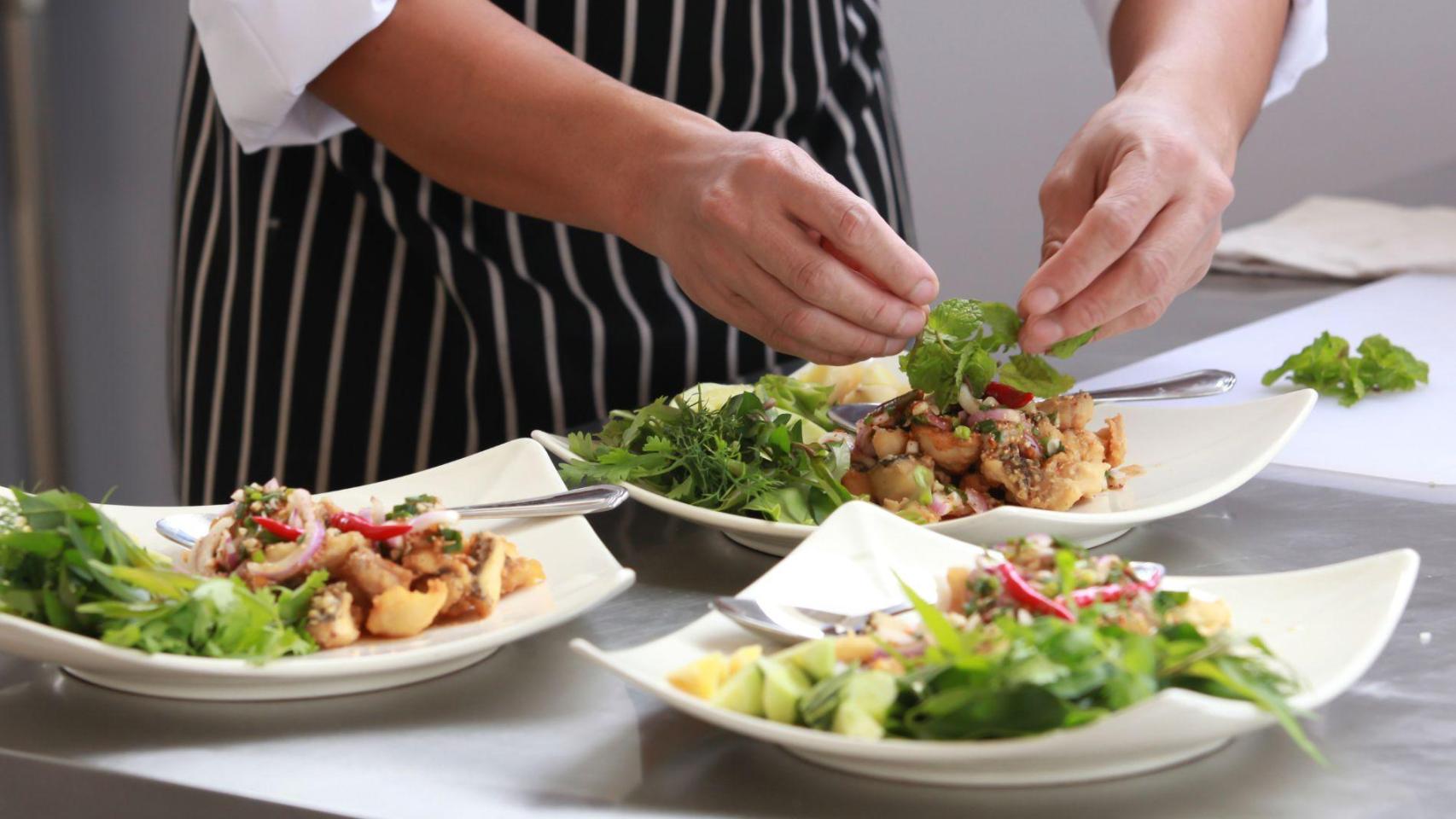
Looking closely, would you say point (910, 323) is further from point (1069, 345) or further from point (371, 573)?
point (371, 573)

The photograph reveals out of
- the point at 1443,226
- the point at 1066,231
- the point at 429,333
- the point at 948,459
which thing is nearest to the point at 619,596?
the point at 948,459

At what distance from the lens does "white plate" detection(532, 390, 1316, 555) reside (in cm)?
113

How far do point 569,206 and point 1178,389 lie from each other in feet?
2.05

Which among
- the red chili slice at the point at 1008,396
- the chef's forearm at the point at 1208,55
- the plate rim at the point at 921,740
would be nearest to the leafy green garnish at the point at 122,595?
the plate rim at the point at 921,740

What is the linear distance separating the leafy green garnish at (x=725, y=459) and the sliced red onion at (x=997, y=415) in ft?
0.36

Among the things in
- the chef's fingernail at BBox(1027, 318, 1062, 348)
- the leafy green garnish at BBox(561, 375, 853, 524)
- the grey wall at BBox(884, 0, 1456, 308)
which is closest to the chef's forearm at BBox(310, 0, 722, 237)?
the leafy green garnish at BBox(561, 375, 853, 524)

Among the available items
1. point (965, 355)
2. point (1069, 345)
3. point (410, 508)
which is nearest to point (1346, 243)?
point (1069, 345)

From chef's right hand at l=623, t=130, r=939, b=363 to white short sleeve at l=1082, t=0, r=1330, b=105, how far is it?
0.88 metres

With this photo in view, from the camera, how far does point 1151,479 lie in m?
1.34

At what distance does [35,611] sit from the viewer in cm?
90

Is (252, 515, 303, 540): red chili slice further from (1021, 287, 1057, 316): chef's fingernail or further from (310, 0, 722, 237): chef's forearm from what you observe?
(1021, 287, 1057, 316): chef's fingernail

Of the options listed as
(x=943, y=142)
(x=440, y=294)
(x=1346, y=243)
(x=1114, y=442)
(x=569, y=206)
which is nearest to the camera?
(x=1114, y=442)

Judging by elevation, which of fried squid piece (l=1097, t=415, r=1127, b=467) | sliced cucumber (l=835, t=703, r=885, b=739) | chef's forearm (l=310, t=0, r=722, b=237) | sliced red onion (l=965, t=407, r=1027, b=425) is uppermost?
chef's forearm (l=310, t=0, r=722, b=237)

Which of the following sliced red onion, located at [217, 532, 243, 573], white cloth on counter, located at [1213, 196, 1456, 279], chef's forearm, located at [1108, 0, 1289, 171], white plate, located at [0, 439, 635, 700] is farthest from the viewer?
white cloth on counter, located at [1213, 196, 1456, 279]
